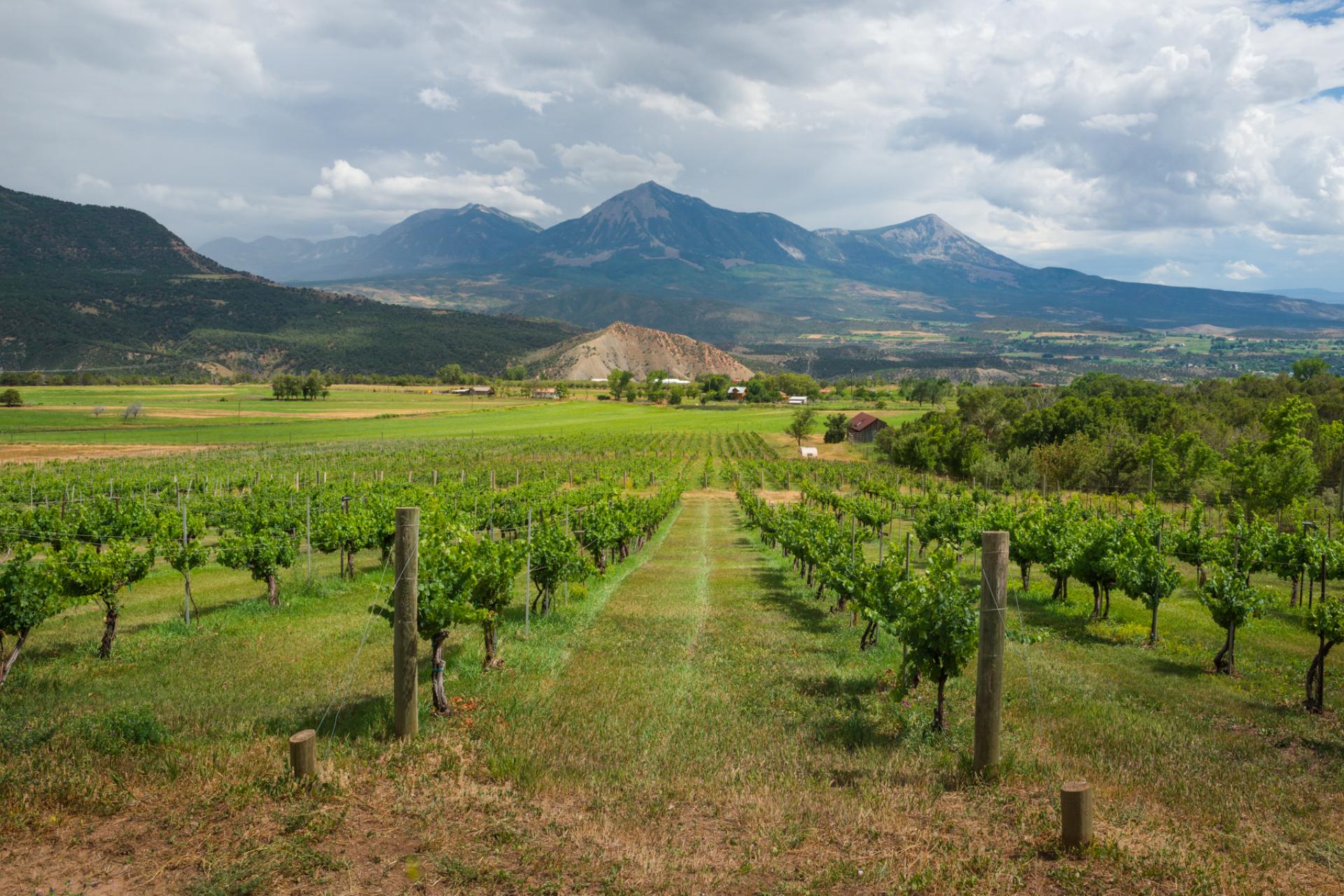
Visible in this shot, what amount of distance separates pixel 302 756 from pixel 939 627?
7.17 metres

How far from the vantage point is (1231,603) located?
1277 centimetres

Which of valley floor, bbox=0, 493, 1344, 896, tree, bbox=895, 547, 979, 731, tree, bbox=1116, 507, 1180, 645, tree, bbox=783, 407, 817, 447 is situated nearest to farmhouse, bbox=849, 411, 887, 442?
tree, bbox=783, 407, 817, 447

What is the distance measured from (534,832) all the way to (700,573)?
17.0 m

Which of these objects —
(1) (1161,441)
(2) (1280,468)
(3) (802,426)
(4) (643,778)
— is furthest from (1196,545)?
(3) (802,426)

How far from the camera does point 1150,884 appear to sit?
587 centimetres

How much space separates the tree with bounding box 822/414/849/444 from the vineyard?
7046cm

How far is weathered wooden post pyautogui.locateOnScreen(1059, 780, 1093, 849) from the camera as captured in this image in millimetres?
6227

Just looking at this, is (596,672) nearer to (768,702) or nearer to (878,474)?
(768,702)

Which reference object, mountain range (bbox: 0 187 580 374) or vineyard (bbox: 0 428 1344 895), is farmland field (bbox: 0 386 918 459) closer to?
mountain range (bbox: 0 187 580 374)

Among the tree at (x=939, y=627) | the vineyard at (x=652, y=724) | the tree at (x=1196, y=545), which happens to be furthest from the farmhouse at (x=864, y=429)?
the tree at (x=939, y=627)

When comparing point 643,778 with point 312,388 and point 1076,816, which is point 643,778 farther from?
point 312,388

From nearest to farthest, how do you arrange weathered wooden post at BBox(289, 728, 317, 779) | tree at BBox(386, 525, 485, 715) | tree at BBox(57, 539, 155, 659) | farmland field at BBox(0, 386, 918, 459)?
weathered wooden post at BBox(289, 728, 317, 779), tree at BBox(386, 525, 485, 715), tree at BBox(57, 539, 155, 659), farmland field at BBox(0, 386, 918, 459)

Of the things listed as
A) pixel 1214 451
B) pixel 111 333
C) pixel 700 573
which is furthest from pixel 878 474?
pixel 111 333

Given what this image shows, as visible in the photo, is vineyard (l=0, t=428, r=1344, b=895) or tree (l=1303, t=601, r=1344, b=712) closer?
vineyard (l=0, t=428, r=1344, b=895)
